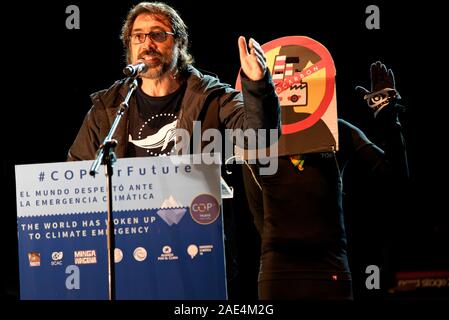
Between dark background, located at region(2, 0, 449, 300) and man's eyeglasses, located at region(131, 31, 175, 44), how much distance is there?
3.54ft

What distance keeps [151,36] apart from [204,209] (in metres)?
0.99

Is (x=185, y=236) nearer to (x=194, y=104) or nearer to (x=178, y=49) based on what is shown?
(x=194, y=104)

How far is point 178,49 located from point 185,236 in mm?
1156

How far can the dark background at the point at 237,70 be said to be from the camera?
13.7ft

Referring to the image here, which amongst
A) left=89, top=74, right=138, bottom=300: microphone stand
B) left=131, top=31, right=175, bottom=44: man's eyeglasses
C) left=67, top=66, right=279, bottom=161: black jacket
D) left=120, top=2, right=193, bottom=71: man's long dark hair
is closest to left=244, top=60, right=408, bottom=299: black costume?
left=67, top=66, right=279, bottom=161: black jacket

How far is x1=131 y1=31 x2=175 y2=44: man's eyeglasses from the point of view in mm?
3059

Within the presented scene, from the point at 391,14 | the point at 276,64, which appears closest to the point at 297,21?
the point at 391,14

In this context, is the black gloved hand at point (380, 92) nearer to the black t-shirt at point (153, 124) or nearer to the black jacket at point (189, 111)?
the black jacket at point (189, 111)

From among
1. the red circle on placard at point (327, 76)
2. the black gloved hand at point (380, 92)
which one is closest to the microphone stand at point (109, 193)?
the red circle on placard at point (327, 76)

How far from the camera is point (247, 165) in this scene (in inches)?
143

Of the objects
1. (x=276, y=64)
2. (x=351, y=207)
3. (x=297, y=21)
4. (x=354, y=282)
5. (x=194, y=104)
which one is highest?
(x=297, y=21)

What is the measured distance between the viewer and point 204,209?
96.4 inches

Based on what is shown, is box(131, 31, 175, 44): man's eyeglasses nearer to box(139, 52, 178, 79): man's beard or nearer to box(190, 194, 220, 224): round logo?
box(139, 52, 178, 79): man's beard

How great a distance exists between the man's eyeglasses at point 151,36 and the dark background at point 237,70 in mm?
1080
